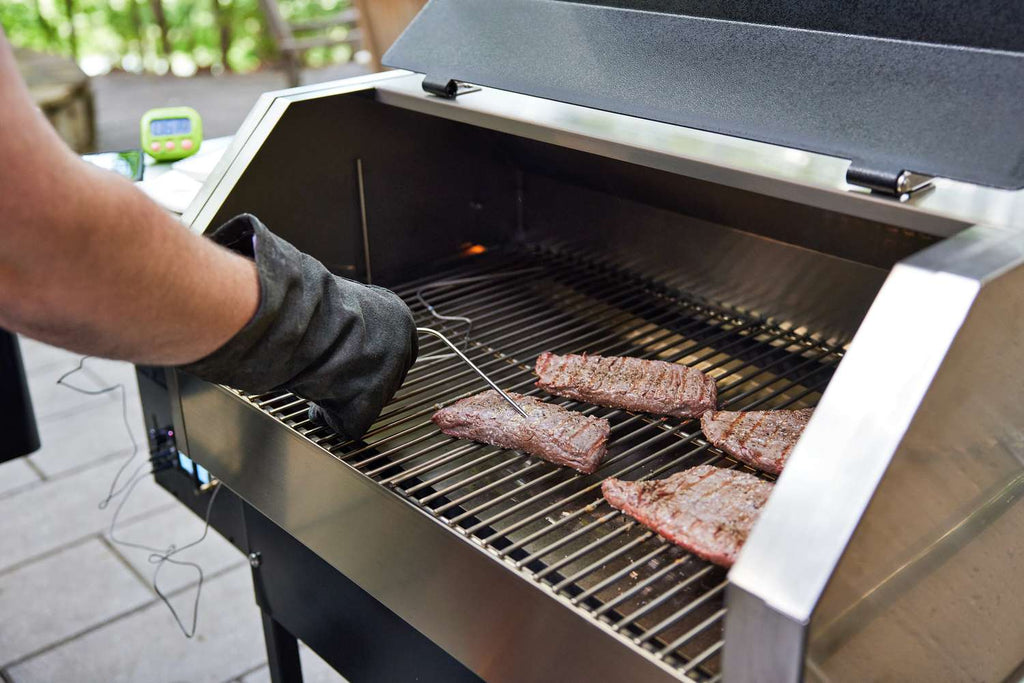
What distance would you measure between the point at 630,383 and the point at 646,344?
0.23m

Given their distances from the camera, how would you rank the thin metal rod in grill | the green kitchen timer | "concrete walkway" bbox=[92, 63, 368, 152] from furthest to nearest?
"concrete walkway" bbox=[92, 63, 368, 152]
the green kitchen timer
the thin metal rod in grill

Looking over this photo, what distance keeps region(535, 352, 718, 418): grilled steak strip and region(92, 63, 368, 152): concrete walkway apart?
215 inches

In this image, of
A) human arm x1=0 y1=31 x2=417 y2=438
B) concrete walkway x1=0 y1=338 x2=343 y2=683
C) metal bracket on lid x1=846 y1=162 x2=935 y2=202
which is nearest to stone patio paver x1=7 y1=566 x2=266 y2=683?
concrete walkway x1=0 y1=338 x2=343 y2=683

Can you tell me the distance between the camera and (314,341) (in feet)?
3.85

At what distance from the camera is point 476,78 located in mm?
1528

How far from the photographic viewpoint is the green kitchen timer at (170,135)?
2193 mm

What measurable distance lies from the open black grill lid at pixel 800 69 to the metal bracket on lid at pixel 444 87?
15 mm

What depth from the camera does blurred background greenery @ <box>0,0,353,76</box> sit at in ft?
28.2

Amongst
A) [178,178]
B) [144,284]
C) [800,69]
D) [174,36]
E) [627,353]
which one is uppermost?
[800,69]

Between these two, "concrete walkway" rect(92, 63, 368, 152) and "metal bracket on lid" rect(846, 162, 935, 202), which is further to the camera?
"concrete walkway" rect(92, 63, 368, 152)

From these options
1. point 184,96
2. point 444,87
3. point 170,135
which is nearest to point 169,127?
point 170,135

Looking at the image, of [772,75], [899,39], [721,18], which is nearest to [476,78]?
[721,18]

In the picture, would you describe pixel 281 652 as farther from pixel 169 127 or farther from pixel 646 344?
pixel 169 127

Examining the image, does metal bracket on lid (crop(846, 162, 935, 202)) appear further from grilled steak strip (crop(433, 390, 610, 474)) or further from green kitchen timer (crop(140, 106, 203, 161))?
green kitchen timer (crop(140, 106, 203, 161))
